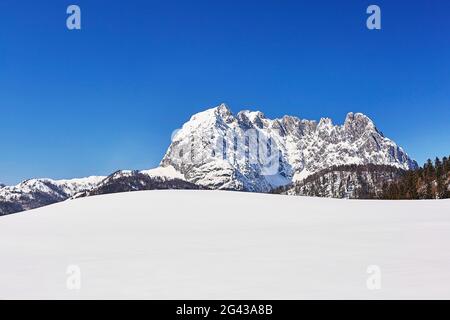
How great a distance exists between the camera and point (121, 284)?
8766mm

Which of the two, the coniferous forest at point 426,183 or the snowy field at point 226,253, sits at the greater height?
the coniferous forest at point 426,183

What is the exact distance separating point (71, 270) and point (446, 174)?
547 ft

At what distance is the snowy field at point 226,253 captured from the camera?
8.16m

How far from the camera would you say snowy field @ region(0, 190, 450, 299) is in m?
8.16

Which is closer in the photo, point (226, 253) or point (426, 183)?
point (226, 253)

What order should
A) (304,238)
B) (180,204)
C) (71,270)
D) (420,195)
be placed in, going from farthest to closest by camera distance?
(420,195), (180,204), (304,238), (71,270)

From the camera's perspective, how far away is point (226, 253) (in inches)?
475

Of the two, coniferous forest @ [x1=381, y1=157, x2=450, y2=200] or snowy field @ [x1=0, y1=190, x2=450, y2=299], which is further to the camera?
coniferous forest @ [x1=381, y1=157, x2=450, y2=200]

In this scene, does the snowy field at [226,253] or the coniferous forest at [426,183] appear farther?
the coniferous forest at [426,183]

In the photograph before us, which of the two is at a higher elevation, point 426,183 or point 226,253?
point 426,183
